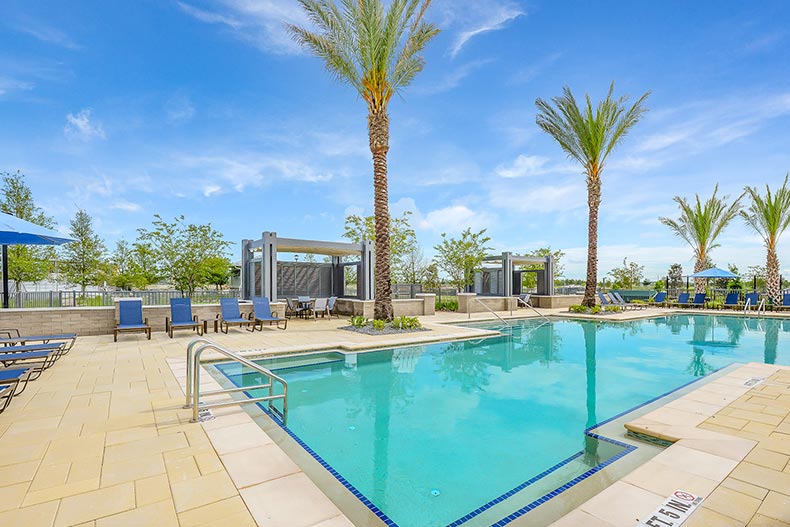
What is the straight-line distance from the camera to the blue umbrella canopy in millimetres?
5633

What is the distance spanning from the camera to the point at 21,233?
5.70 metres

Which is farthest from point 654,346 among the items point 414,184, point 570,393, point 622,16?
point 414,184

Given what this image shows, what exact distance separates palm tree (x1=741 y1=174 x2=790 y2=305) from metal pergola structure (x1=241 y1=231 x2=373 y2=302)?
20.4 metres

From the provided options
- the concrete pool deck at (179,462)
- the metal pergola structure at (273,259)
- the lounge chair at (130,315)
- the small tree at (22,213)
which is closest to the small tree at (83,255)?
the small tree at (22,213)

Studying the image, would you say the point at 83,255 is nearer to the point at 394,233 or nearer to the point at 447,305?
the point at 394,233

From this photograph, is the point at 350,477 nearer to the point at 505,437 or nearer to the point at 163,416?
the point at 505,437

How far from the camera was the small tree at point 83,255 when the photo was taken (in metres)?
26.0

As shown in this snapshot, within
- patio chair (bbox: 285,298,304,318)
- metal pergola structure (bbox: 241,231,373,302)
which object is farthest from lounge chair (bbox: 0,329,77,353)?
patio chair (bbox: 285,298,304,318)

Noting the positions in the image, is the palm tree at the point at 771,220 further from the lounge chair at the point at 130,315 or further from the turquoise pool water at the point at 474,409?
the lounge chair at the point at 130,315

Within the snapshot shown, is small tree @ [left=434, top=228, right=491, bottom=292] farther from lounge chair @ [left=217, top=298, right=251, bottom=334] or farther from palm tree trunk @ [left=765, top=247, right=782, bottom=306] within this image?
lounge chair @ [left=217, top=298, right=251, bottom=334]

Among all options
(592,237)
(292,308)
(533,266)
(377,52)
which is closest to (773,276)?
(592,237)

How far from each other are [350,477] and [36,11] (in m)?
13.0

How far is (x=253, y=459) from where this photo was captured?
329 centimetres

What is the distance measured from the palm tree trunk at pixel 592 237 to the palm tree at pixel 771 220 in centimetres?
988
